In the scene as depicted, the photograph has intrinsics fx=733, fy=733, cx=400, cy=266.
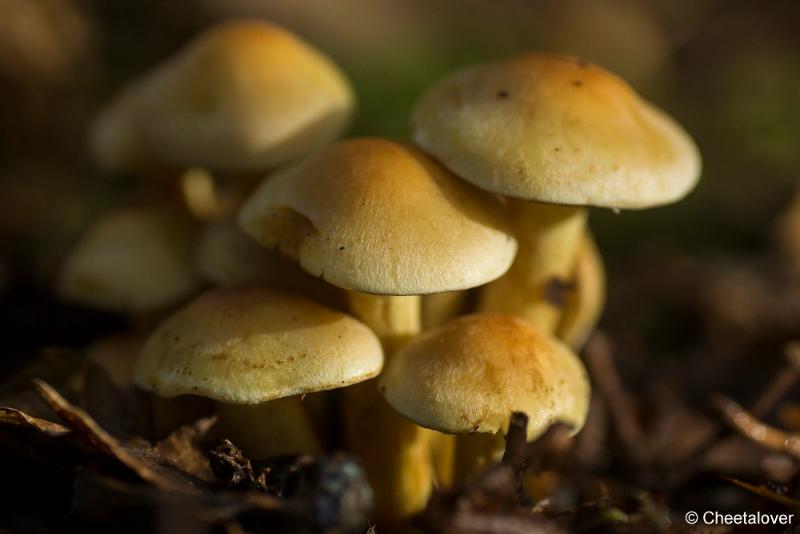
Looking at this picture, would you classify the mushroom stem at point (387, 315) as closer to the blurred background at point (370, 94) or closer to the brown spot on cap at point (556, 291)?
the brown spot on cap at point (556, 291)

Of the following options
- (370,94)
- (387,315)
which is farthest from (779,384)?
(370,94)

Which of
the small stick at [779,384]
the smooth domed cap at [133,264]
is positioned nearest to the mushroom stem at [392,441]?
the smooth domed cap at [133,264]

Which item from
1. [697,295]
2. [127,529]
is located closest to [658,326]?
[697,295]

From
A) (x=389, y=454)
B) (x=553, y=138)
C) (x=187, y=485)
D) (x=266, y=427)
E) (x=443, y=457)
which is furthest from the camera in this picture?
(x=443, y=457)

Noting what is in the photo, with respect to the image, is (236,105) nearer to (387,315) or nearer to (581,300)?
(387,315)

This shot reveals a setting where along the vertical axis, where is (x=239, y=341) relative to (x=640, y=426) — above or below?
above

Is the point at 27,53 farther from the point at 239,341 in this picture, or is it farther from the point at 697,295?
the point at 697,295
